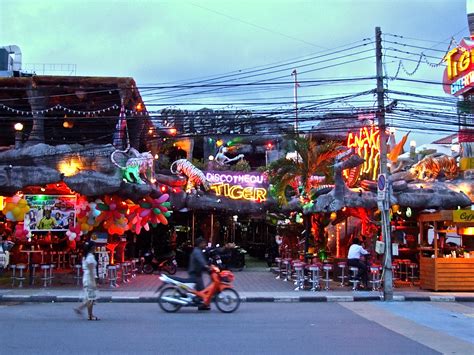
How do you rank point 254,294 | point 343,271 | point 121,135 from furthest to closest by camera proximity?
point 121,135, point 343,271, point 254,294

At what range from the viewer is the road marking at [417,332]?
9414mm

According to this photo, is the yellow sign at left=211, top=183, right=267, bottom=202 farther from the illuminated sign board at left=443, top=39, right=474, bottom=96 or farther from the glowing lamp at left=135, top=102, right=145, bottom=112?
the illuminated sign board at left=443, top=39, right=474, bottom=96

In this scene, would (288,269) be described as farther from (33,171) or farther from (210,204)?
(33,171)

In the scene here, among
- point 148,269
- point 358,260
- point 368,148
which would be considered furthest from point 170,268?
point 368,148

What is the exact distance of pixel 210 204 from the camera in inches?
1211

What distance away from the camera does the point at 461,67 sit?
28.0 m

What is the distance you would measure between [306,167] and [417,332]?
12.2 m

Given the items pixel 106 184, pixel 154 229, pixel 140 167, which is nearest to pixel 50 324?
pixel 106 184

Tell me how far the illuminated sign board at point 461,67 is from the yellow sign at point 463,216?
10366mm

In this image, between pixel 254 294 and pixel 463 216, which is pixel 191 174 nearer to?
pixel 254 294

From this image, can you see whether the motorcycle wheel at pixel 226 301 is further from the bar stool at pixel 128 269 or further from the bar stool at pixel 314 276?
the bar stool at pixel 128 269

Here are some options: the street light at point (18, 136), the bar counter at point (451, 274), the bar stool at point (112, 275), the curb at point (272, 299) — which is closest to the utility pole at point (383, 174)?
the curb at point (272, 299)

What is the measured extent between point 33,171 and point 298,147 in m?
10.2

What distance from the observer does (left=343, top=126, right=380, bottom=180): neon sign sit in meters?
21.0
